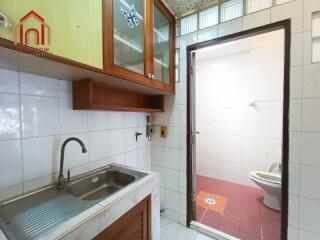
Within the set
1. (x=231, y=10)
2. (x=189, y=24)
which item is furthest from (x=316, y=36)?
(x=189, y=24)

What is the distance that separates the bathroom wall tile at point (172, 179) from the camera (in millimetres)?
1751

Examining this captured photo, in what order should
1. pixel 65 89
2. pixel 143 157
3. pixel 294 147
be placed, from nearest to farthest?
pixel 65 89, pixel 294 147, pixel 143 157

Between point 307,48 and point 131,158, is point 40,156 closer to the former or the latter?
point 131,158

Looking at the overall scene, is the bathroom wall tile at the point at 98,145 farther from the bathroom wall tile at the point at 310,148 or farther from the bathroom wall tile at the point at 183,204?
the bathroom wall tile at the point at 310,148

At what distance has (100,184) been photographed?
1.22 m

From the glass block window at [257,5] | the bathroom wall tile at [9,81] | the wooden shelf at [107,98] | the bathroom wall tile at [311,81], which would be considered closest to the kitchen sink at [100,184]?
the wooden shelf at [107,98]

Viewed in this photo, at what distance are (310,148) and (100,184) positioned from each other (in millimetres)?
1494

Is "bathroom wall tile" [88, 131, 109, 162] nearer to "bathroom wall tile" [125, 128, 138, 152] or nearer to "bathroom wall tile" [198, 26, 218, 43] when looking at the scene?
"bathroom wall tile" [125, 128, 138, 152]

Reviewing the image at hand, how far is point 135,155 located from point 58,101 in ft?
2.96

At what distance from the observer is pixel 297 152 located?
117 centimetres

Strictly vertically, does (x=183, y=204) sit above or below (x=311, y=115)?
below

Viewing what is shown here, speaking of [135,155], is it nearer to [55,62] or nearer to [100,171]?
[100,171]

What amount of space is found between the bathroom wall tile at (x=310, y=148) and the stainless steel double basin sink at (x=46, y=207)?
1.12 meters

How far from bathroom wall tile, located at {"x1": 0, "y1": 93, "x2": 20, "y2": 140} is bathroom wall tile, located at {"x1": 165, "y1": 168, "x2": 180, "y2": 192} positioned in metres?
1.35
